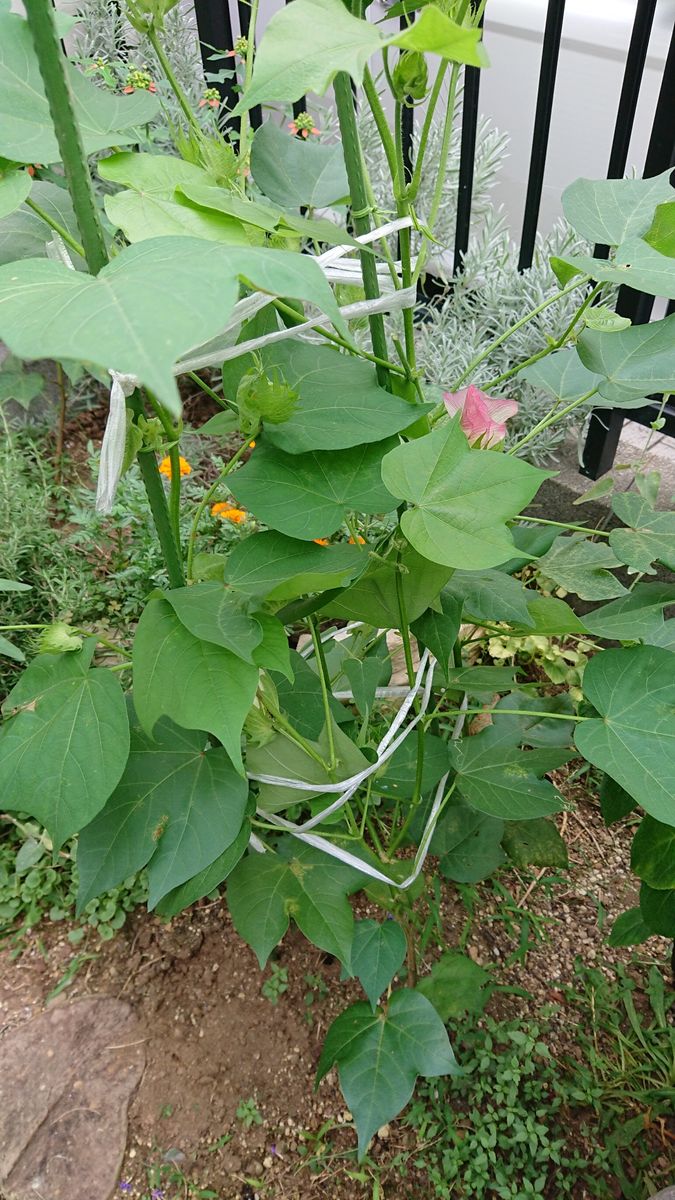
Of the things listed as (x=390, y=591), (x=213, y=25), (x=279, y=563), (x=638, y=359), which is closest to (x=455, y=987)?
(x=390, y=591)

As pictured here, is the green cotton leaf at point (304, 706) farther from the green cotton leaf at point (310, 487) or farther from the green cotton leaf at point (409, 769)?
the green cotton leaf at point (310, 487)

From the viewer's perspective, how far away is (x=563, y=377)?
3.66 ft

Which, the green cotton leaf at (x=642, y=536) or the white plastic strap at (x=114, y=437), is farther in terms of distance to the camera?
the green cotton leaf at (x=642, y=536)

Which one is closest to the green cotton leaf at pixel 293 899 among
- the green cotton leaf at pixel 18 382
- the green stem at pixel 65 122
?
the green stem at pixel 65 122

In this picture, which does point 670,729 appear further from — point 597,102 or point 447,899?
point 597,102

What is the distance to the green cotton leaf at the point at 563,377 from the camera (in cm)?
108

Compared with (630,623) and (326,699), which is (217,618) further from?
(630,623)

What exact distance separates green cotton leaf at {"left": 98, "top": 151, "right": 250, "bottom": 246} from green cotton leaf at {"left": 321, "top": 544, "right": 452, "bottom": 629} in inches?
13.1

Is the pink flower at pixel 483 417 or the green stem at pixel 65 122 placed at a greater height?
the green stem at pixel 65 122

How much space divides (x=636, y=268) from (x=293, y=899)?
82 centimetres

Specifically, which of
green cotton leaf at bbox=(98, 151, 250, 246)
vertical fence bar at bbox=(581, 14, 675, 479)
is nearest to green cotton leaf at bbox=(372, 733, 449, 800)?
green cotton leaf at bbox=(98, 151, 250, 246)

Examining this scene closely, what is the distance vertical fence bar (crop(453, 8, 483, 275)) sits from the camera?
2.07 meters

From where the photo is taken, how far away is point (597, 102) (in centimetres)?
283

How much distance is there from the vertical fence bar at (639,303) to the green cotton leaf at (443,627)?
1.00m
